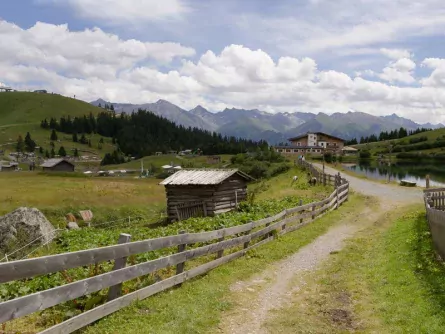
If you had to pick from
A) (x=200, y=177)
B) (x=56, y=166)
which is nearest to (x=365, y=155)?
(x=56, y=166)

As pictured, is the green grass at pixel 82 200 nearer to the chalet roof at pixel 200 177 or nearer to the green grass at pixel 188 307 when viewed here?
the chalet roof at pixel 200 177

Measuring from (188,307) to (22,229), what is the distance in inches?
991

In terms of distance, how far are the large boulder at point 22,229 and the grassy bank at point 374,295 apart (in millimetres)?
22326

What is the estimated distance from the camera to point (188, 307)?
892cm

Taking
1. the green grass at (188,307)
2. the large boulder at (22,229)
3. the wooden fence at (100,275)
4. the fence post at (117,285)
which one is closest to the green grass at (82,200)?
the large boulder at (22,229)

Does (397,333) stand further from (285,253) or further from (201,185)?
(201,185)

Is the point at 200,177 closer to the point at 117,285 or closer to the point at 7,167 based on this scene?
the point at 117,285

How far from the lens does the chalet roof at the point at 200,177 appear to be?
35.9 m

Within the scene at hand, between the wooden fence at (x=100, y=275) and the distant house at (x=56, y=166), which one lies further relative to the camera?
the distant house at (x=56, y=166)

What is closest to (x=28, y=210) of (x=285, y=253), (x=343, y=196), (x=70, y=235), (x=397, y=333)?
(x=70, y=235)

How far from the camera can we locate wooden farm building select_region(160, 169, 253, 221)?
36.2 meters

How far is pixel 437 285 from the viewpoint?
10.3m

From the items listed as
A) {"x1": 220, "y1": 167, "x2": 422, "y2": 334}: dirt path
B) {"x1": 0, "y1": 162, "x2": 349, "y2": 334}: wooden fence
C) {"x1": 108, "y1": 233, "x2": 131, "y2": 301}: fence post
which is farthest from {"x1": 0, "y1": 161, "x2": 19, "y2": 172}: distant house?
{"x1": 108, "y1": 233, "x2": 131, "y2": 301}: fence post

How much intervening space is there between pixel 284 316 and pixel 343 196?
27.7m
